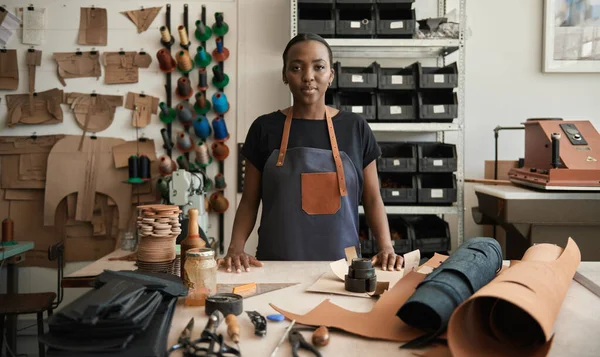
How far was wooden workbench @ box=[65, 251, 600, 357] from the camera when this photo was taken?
3.23 ft

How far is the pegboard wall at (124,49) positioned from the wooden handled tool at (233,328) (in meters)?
2.73

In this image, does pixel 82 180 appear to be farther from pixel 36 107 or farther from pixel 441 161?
pixel 441 161

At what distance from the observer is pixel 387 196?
328 cm

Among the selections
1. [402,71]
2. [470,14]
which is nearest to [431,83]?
[402,71]

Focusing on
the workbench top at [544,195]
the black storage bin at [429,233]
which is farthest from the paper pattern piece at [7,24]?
the workbench top at [544,195]

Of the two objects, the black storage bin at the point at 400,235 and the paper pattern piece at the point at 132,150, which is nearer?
the black storage bin at the point at 400,235

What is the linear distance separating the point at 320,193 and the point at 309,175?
81 mm

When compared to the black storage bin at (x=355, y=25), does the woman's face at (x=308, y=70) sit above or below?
below

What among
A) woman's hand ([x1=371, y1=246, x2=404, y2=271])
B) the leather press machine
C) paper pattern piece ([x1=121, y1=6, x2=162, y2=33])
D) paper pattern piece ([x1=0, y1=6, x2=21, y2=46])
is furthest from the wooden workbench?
paper pattern piece ([x1=0, y1=6, x2=21, y2=46])

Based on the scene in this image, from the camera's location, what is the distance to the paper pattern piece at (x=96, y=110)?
3.73 metres

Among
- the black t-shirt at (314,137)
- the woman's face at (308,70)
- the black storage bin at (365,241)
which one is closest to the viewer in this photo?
the woman's face at (308,70)

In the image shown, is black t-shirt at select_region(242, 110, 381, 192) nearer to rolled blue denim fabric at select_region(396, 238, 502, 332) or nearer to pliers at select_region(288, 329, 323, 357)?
rolled blue denim fabric at select_region(396, 238, 502, 332)

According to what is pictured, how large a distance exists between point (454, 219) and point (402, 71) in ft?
3.72

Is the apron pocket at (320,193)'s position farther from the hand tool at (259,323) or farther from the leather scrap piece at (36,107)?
the leather scrap piece at (36,107)
